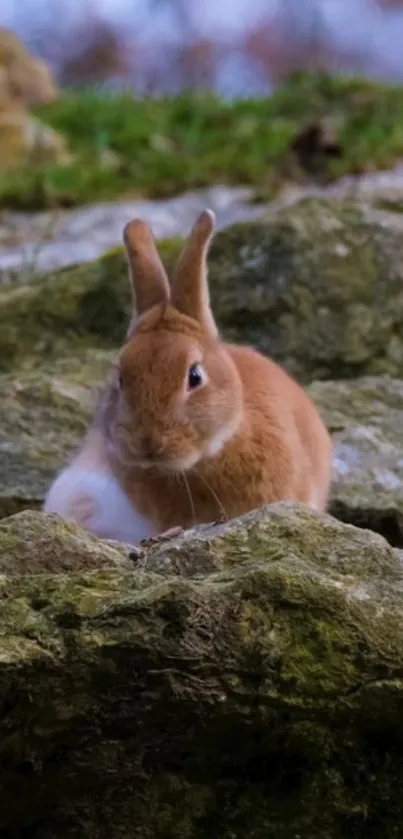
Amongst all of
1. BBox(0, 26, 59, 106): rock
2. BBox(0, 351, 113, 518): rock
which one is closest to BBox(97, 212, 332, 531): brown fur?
BBox(0, 351, 113, 518): rock

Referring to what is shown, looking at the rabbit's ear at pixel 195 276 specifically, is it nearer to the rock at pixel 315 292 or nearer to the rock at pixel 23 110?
the rock at pixel 315 292

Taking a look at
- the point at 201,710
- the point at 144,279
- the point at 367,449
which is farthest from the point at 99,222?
the point at 201,710

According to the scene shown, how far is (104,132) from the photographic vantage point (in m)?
9.88

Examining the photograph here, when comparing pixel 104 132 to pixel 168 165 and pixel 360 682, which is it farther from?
pixel 360 682

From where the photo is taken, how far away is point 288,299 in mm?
5008

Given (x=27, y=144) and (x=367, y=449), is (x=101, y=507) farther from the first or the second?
(x=27, y=144)

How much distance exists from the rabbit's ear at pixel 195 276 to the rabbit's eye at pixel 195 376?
0.73 ft

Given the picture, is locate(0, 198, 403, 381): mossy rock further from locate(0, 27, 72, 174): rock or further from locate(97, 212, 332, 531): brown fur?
locate(0, 27, 72, 174): rock

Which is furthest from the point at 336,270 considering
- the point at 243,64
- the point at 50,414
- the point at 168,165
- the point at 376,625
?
the point at 243,64

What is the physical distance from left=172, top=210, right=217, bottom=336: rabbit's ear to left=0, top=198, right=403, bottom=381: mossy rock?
1.21 m

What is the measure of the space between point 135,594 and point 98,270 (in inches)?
121

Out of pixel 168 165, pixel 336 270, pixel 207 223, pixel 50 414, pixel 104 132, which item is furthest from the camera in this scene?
pixel 104 132

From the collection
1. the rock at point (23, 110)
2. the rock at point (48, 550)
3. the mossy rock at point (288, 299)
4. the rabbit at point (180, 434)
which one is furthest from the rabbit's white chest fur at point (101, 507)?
the rock at point (23, 110)

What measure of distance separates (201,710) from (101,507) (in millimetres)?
1462
